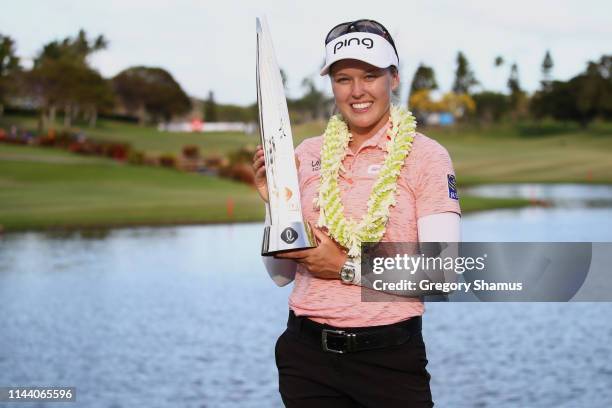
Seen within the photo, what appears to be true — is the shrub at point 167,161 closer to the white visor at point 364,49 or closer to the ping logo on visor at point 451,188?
the white visor at point 364,49

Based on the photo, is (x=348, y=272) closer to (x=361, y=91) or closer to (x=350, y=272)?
(x=350, y=272)

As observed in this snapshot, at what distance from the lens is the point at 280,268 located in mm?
4391

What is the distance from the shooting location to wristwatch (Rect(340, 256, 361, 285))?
3.97m

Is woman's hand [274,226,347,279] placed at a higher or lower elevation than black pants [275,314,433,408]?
higher

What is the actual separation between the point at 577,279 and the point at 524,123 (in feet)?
445

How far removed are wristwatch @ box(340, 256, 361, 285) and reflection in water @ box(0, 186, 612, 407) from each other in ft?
19.9

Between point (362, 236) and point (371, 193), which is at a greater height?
point (371, 193)

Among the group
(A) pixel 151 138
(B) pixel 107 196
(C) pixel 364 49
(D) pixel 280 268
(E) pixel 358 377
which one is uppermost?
(A) pixel 151 138

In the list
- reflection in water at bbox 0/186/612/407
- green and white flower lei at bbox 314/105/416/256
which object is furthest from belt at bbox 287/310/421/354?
reflection in water at bbox 0/186/612/407

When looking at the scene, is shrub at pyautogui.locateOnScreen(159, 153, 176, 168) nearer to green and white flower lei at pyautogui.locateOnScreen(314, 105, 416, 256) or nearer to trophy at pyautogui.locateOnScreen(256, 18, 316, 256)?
green and white flower lei at pyautogui.locateOnScreen(314, 105, 416, 256)

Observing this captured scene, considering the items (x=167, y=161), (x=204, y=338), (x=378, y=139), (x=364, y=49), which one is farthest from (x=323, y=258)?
(x=167, y=161)

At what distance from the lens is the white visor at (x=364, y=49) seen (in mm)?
4023

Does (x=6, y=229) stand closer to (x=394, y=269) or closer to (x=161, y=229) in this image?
(x=161, y=229)

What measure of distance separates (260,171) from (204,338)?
9317 mm
